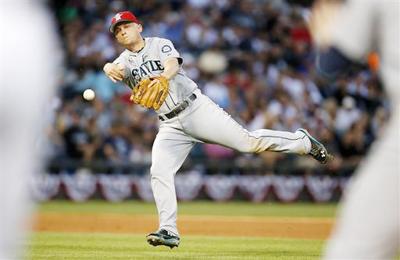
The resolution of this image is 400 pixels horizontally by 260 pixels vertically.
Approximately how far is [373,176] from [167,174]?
4.42 m

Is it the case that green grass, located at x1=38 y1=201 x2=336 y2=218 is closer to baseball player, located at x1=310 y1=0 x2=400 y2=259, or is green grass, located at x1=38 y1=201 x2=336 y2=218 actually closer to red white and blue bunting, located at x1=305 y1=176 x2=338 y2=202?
red white and blue bunting, located at x1=305 y1=176 x2=338 y2=202

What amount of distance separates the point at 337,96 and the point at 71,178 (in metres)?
5.43

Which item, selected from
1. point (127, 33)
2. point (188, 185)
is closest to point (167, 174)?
point (127, 33)

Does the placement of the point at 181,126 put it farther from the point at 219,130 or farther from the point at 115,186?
the point at 115,186

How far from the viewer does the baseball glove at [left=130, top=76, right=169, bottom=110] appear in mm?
7758

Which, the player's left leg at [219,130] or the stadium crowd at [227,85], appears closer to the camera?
the player's left leg at [219,130]

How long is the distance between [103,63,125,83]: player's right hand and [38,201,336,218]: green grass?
6.01 metres

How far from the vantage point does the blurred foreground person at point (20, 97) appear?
3.36 m

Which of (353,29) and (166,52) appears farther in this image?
(166,52)

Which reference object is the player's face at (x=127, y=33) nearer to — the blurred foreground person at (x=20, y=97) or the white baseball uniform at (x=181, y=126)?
the white baseball uniform at (x=181, y=126)

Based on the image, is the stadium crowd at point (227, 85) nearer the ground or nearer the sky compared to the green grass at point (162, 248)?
nearer the sky

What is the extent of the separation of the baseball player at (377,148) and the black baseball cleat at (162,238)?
13.1 feet

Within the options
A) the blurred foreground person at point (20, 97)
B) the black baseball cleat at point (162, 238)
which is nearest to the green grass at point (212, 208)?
the black baseball cleat at point (162, 238)

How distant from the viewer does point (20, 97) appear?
3381 millimetres
